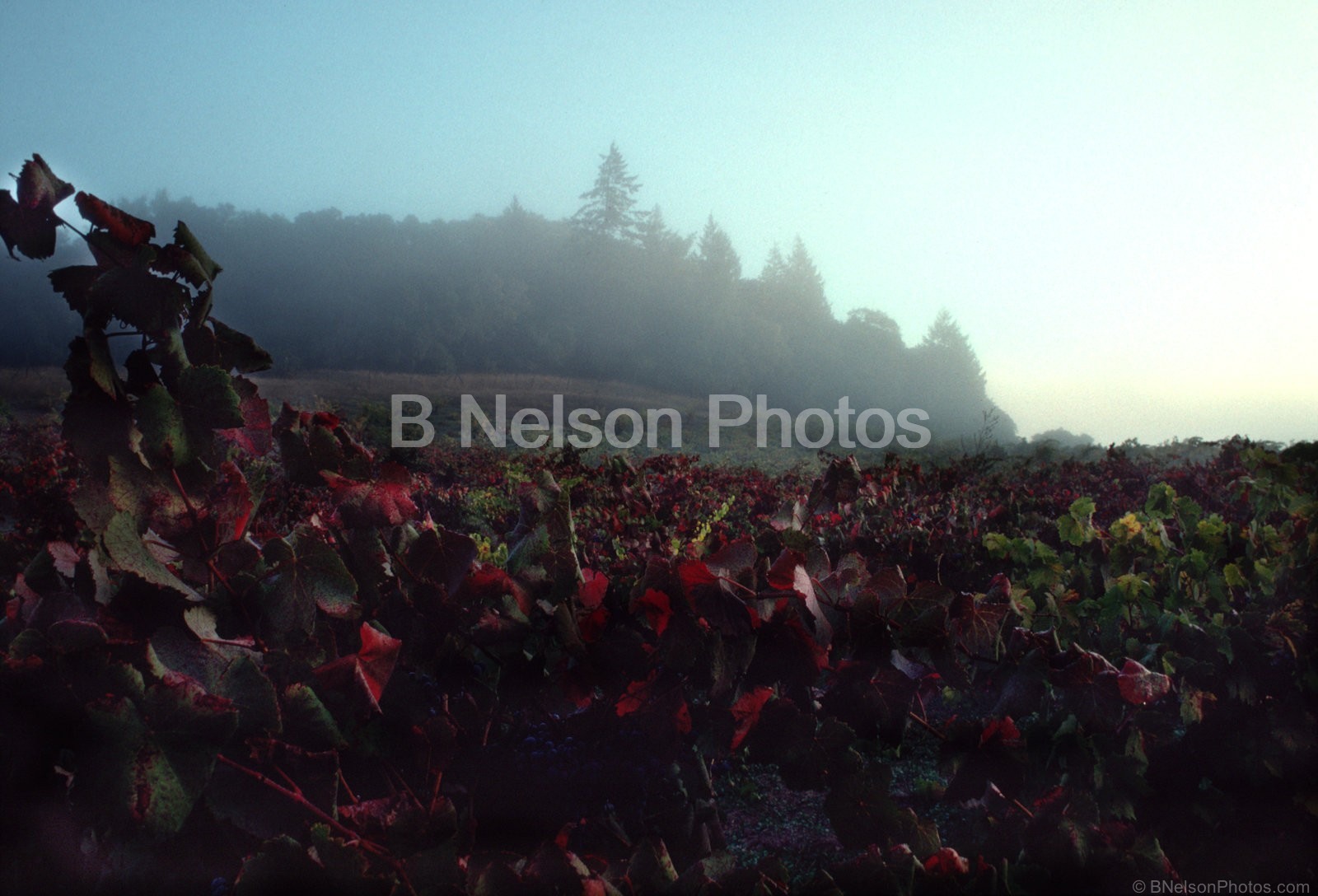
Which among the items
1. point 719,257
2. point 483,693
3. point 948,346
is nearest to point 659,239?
point 719,257

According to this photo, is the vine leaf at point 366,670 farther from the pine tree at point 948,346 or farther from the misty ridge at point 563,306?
the pine tree at point 948,346

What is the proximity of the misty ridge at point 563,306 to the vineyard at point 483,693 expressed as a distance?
128ft

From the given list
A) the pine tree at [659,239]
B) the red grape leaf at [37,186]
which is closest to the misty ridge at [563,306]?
the pine tree at [659,239]

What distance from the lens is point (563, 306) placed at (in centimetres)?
4994

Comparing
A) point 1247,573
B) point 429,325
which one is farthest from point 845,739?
point 429,325

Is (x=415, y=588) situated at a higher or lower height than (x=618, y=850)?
higher

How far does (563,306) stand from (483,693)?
50376mm

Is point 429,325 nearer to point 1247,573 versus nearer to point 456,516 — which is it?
point 456,516

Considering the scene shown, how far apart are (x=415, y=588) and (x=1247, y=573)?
215 centimetres

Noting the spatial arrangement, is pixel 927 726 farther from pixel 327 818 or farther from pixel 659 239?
pixel 659 239

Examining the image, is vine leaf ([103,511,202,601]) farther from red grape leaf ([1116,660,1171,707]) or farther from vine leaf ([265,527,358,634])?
red grape leaf ([1116,660,1171,707])

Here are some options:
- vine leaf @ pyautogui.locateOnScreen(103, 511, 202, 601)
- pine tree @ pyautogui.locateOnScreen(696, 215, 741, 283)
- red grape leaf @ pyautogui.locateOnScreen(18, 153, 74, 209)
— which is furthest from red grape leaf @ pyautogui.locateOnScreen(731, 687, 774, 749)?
pine tree @ pyautogui.locateOnScreen(696, 215, 741, 283)

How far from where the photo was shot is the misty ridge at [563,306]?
144 ft

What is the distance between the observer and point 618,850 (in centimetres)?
102
